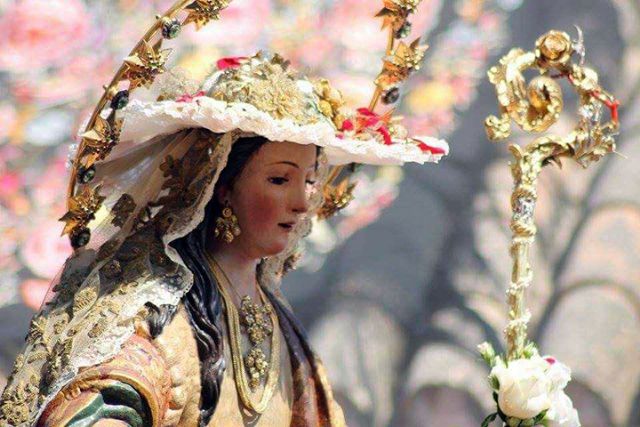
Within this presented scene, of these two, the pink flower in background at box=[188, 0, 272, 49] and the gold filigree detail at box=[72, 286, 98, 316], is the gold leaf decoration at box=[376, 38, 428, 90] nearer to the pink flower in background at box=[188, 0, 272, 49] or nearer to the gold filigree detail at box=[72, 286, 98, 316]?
the gold filigree detail at box=[72, 286, 98, 316]

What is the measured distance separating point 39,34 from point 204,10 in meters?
3.18

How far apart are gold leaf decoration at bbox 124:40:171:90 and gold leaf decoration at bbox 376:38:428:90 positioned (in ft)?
1.96

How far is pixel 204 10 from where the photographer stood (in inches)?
121

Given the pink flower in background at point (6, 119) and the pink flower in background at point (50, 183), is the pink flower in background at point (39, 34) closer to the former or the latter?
the pink flower in background at point (6, 119)

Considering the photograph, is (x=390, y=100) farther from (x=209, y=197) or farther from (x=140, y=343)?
(x=140, y=343)

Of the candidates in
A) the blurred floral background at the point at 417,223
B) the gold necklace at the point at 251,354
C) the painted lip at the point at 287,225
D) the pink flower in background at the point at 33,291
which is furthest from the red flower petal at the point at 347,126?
the pink flower in background at the point at 33,291

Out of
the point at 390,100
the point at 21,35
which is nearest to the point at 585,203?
the point at 21,35

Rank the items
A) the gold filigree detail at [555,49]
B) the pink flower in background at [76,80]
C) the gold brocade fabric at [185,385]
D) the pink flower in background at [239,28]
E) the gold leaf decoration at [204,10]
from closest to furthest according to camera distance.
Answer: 1. the gold brocade fabric at [185,385]
2. the gold leaf decoration at [204,10]
3. the gold filigree detail at [555,49]
4. the pink flower in background at [76,80]
5. the pink flower in background at [239,28]

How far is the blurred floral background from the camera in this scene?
596cm

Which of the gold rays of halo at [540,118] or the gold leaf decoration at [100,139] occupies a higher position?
the gold rays of halo at [540,118]

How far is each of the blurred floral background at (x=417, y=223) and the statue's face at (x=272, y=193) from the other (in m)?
2.60

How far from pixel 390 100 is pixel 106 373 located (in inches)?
37.2

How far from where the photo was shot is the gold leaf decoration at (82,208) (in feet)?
10.4

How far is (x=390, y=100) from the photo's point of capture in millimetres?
3539
